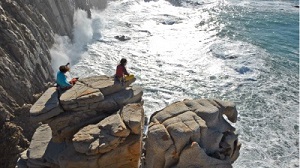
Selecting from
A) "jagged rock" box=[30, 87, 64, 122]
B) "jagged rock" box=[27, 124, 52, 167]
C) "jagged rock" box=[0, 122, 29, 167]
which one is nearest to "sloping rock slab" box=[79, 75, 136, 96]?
"jagged rock" box=[30, 87, 64, 122]

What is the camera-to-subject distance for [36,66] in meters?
31.8

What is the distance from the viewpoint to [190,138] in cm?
1554

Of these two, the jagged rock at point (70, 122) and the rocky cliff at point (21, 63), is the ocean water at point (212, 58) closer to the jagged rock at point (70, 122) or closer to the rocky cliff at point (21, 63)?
the rocky cliff at point (21, 63)

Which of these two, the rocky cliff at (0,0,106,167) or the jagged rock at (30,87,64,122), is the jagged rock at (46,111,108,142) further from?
the rocky cliff at (0,0,106,167)

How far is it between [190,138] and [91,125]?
4385 mm

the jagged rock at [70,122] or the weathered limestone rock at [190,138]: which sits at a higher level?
the jagged rock at [70,122]

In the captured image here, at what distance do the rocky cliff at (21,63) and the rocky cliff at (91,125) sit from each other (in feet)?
26.2

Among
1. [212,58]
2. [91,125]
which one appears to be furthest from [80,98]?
[212,58]

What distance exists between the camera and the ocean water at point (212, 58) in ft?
102

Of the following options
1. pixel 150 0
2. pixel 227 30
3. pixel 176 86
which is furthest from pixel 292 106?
pixel 150 0

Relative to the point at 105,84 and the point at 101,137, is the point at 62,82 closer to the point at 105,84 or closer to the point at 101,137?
the point at 105,84

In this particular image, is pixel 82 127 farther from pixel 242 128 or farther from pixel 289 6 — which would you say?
pixel 289 6

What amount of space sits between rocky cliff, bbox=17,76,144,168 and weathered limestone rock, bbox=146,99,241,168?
82 cm

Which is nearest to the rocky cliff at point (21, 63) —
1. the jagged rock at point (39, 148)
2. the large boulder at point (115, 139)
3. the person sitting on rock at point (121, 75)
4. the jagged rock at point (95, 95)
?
the jagged rock at point (39, 148)
